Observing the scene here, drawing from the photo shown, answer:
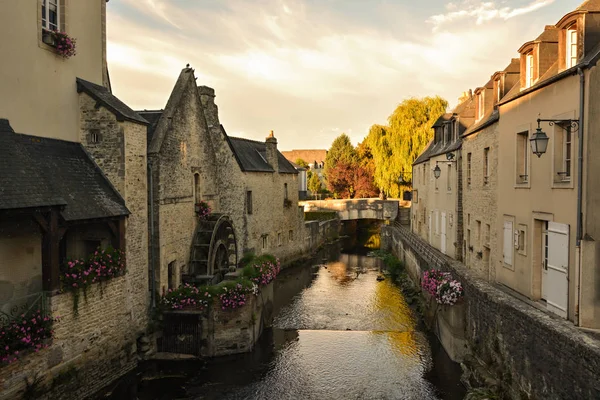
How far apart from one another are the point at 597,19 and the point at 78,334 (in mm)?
11585

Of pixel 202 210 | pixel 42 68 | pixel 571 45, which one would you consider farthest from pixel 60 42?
pixel 571 45

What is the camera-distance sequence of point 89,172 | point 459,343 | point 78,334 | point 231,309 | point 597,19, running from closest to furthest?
point 597,19, point 78,334, point 89,172, point 459,343, point 231,309

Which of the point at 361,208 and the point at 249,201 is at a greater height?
the point at 249,201

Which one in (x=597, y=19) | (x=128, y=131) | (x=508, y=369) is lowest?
(x=508, y=369)

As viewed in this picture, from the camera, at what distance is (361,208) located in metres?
37.2

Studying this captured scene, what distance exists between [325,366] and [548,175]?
6964 millimetres

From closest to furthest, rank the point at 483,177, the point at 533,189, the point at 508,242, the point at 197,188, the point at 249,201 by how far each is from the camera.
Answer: the point at 533,189, the point at 508,242, the point at 483,177, the point at 197,188, the point at 249,201

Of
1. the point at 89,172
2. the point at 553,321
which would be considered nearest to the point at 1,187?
the point at 89,172

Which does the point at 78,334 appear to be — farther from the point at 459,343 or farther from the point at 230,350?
the point at 459,343

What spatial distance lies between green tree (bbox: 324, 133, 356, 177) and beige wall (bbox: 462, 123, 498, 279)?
3785 cm

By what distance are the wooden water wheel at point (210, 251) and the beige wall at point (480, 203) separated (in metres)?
8.55

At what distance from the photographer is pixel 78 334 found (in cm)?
932

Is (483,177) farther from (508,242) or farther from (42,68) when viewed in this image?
(42,68)

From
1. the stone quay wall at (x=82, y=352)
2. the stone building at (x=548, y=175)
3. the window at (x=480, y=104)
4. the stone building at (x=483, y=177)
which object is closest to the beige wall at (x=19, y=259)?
the stone quay wall at (x=82, y=352)
